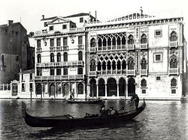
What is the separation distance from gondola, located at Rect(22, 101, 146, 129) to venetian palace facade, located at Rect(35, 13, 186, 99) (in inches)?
800

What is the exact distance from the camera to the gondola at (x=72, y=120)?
602 inches

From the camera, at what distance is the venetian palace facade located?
39188 mm

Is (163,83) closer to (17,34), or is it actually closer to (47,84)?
(47,84)

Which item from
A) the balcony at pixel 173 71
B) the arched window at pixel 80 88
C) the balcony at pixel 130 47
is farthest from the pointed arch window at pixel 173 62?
the arched window at pixel 80 88

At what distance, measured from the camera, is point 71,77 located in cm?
4375

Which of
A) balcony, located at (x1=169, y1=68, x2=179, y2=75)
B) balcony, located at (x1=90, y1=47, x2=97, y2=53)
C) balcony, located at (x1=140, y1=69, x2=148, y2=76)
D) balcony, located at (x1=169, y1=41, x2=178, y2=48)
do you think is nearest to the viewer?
balcony, located at (x1=169, y1=68, x2=179, y2=75)

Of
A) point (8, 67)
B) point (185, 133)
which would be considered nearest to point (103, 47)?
point (8, 67)

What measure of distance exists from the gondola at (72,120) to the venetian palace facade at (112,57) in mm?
20322

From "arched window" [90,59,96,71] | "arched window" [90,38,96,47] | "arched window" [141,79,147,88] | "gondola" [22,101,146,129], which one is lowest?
"gondola" [22,101,146,129]

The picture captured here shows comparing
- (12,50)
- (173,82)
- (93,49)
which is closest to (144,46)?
(173,82)

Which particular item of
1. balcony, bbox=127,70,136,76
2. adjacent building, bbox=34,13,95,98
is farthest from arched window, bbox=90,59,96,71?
balcony, bbox=127,70,136,76

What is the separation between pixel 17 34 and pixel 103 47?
16938 millimetres

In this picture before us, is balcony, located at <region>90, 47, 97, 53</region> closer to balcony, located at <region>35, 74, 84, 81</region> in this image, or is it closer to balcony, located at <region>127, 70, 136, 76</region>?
balcony, located at <region>35, 74, 84, 81</region>

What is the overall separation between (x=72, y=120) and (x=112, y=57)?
26.1 m
